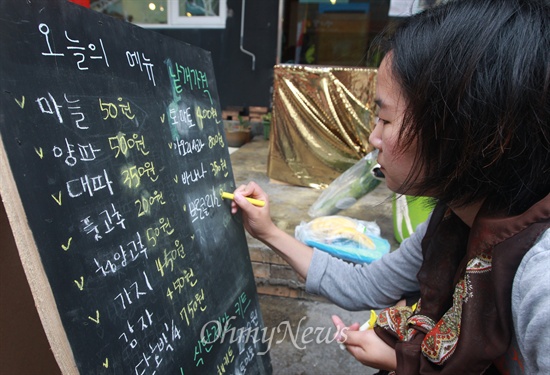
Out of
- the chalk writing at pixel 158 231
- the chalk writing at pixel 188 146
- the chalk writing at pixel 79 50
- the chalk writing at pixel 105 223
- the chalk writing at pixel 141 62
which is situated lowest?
the chalk writing at pixel 158 231

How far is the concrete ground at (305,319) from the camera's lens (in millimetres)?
2129

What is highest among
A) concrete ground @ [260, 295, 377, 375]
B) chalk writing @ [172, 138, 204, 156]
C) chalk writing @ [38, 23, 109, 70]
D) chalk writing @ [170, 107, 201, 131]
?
chalk writing @ [38, 23, 109, 70]

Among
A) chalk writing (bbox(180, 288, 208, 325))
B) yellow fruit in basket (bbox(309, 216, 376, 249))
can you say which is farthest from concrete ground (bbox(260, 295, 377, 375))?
chalk writing (bbox(180, 288, 208, 325))

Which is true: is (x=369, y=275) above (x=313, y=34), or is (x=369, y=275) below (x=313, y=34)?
below

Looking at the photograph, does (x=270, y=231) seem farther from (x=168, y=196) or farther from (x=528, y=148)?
(x=528, y=148)

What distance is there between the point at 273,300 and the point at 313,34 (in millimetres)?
4179

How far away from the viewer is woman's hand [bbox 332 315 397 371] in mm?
1127

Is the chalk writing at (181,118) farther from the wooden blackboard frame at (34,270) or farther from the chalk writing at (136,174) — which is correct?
the wooden blackboard frame at (34,270)

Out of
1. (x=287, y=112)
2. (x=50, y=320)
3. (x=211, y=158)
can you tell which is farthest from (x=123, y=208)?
(x=287, y=112)

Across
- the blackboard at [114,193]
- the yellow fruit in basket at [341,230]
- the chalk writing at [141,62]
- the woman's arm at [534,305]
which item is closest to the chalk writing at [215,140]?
the blackboard at [114,193]

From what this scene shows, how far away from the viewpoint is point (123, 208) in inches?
34.1

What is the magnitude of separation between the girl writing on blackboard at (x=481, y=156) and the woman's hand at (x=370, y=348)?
6cm

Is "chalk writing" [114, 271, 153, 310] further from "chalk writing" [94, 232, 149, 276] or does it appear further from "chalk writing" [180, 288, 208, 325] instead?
"chalk writing" [180, 288, 208, 325]

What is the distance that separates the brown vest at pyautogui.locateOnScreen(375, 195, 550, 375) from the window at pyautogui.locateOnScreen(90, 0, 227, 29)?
5151 mm
